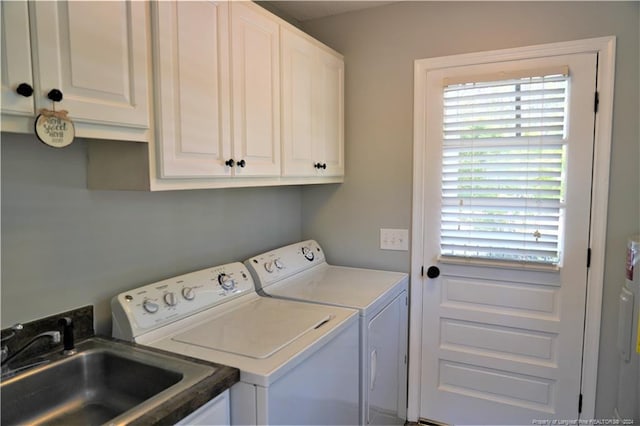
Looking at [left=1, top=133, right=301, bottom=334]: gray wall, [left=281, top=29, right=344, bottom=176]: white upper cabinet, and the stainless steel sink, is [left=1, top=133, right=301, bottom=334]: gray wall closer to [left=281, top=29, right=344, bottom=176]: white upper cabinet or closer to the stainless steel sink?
the stainless steel sink

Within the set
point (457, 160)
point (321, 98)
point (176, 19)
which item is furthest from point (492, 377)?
point (176, 19)

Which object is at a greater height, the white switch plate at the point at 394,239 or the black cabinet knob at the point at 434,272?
the white switch plate at the point at 394,239

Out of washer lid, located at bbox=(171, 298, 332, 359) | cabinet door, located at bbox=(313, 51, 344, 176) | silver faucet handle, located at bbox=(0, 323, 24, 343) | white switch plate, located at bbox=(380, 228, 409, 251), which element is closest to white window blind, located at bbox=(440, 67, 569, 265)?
white switch plate, located at bbox=(380, 228, 409, 251)

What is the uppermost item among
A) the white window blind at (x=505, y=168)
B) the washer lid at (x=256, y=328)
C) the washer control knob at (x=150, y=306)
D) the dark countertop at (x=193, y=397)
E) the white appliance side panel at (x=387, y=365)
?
the white window blind at (x=505, y=168)

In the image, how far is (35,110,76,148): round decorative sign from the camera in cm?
106

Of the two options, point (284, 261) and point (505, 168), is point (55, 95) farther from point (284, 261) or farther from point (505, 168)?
point (505, 168)

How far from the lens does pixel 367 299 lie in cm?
203

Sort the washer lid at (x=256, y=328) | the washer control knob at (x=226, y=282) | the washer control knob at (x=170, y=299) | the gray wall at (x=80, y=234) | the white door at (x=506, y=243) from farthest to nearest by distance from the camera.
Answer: the white door at (x=506, y=243)
the washer control knob at (x=226, y=282)
the washer control knob at (x=170, y=299)
the washer lid at (x=256, y=328)
the gray wall at (x=80, y=234)

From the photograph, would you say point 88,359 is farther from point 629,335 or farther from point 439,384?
point 629,335

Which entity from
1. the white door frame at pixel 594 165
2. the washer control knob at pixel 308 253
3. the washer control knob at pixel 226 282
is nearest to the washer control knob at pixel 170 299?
the washer control knob at pixel 226 282

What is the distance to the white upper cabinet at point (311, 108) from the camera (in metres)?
2.07

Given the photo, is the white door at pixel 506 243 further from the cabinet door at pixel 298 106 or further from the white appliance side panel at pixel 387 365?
the cabinet door at pixel 298 106

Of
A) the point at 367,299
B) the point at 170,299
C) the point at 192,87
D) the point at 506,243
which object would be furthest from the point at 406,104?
the point at 170,299

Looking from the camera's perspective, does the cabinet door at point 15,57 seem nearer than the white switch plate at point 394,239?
Yes
